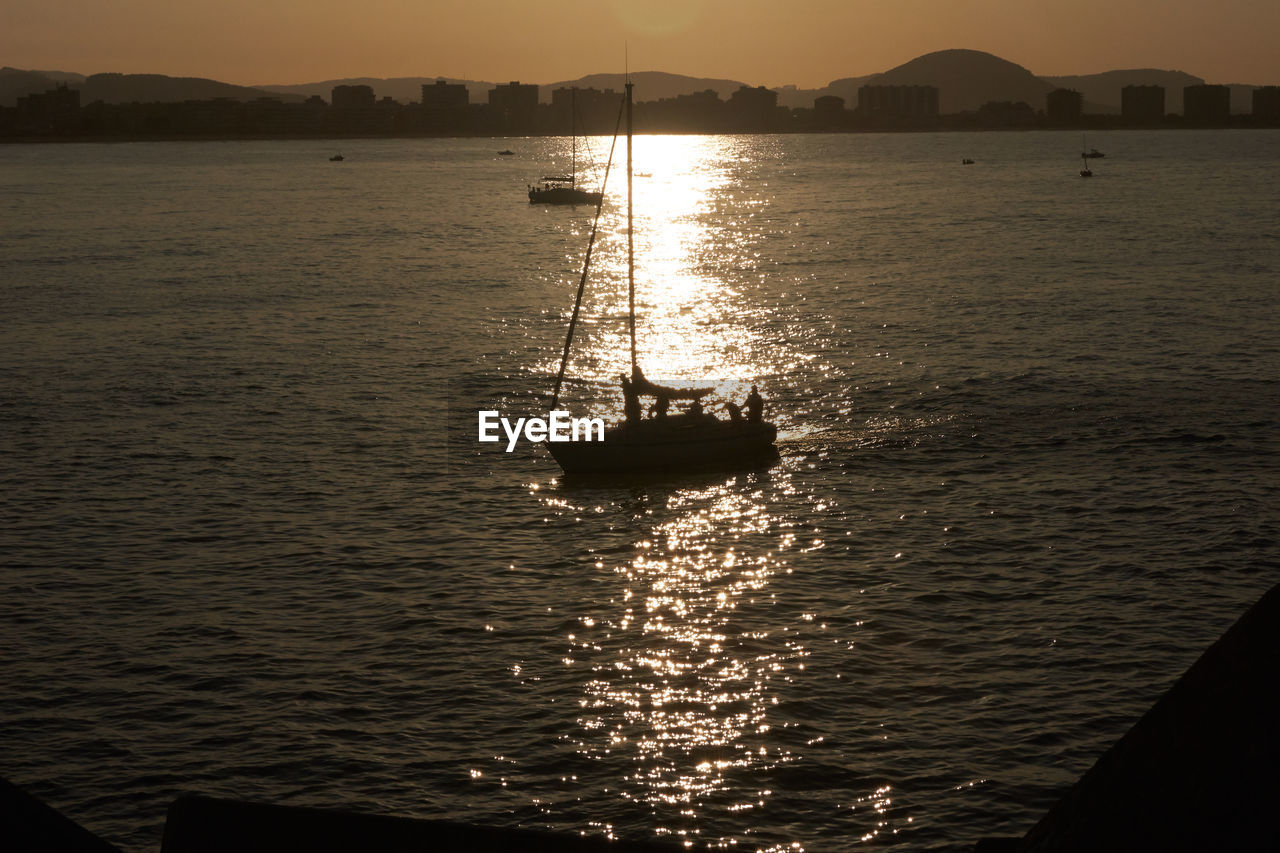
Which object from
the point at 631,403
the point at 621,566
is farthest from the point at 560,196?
the point at 621,566

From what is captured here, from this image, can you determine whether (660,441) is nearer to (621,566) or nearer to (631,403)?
(631,403)

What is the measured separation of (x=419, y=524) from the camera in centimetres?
3691

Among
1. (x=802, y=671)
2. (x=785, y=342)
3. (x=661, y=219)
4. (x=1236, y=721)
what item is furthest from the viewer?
(x=661, y=219)

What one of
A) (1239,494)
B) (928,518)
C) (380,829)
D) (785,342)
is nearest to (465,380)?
(785,342)

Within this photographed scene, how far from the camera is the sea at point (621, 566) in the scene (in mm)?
22000

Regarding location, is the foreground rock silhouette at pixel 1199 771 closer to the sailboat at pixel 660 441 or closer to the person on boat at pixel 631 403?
the sailboat at pixel 660 441

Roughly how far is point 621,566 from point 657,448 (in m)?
8.28

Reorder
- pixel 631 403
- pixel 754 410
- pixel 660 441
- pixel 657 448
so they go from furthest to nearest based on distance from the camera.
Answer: pixel 754 410, pixel 631 403, pixel 657 448, pixel 660 441

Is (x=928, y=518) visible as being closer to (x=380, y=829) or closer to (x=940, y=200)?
(x=380, y=829)

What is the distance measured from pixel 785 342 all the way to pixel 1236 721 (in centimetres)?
6618

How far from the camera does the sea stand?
72.2 feet

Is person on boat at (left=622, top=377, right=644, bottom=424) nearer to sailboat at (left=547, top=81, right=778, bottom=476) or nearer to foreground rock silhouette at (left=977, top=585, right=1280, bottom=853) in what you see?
sailboat at (left=547, top=81, right=778, bottom=476)

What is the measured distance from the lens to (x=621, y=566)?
1319 inches

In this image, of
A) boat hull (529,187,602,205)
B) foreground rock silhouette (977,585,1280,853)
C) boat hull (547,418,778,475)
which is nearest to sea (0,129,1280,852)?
boat hull (547,418,778,475)
